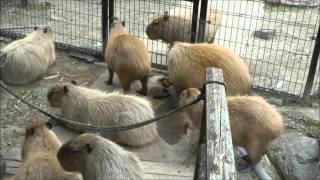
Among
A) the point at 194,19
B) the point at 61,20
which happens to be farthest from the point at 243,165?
the point at 61,20

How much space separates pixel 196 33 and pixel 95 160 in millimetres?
3025

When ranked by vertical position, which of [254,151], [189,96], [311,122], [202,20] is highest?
[202,20]

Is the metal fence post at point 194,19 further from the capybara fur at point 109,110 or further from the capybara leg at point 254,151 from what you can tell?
the capybara leg at point 254,151

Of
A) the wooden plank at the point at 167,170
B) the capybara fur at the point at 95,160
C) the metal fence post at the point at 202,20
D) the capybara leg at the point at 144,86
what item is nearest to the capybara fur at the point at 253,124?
the wooden plank at the point at 167,170

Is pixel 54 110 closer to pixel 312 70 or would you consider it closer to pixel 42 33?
pixel 42 33

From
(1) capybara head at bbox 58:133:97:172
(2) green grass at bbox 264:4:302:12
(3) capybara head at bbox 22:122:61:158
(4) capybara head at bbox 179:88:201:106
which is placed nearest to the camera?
(1) capybara head at bbox 58:133:97:172

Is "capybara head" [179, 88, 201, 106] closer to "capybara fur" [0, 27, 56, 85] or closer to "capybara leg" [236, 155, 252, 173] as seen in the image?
"capybara leg" [236, 155, 252, 173]

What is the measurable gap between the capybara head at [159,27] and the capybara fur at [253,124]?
2344 mm

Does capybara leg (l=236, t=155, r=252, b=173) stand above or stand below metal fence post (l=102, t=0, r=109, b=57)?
below

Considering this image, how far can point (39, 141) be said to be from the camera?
415cm

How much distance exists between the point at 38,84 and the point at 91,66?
859mm

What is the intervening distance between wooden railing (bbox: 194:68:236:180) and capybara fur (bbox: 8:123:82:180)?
1.16 meters

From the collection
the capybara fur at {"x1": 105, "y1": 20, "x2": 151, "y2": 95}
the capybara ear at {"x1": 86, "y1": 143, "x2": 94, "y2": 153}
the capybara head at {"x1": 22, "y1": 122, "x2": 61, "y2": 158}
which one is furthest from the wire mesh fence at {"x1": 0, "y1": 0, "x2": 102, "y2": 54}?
the capybara ear at {"x1": 86, "y1": 143, "x2": 94, "y2": 153}

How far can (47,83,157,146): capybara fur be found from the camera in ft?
15.9
